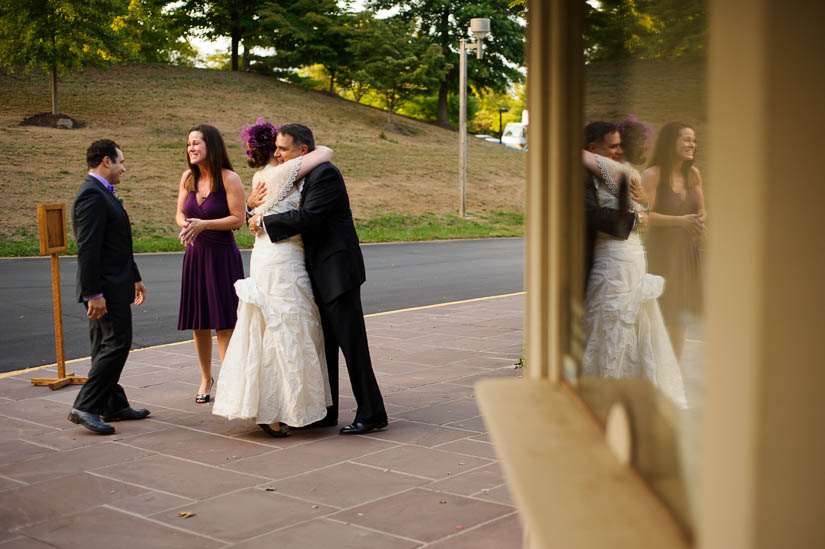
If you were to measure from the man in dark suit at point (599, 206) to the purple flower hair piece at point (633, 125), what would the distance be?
26mm

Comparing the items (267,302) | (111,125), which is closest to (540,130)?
(267,302)

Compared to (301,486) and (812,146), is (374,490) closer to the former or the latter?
(301,486)

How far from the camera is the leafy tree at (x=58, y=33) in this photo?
31.1 m

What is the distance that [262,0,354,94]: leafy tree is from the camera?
4916 centimetres

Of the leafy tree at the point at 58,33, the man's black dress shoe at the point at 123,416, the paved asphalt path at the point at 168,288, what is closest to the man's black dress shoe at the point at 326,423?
the man's black dress shoe at the point at 123,416

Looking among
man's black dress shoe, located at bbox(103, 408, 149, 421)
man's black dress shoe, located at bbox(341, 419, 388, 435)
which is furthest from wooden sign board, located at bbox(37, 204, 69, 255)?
man's black dress shoe, located at bbox(341, 419, 388, 435)

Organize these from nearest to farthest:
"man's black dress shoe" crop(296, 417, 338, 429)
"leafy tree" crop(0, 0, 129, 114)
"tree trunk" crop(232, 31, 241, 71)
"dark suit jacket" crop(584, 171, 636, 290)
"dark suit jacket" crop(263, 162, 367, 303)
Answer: "dark suit jacket" crop(584, 171, 636, 290), "dark suit jacket" crop(263, 162, 367, 303), "man's black dress shoe" crop(296, 417, 338, 429), "leafy tree" crop(0, 0, 129, 114), "tree trunk" crop(232, 31, 241, 71)

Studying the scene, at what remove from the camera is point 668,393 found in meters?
1.17

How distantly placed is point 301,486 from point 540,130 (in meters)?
3.32

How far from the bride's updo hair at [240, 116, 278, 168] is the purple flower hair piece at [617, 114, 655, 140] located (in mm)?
4984

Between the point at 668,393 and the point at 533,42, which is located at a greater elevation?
the point at 533,42

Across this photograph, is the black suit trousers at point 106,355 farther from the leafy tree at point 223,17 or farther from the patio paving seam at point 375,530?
the leafy tree at point 223,17

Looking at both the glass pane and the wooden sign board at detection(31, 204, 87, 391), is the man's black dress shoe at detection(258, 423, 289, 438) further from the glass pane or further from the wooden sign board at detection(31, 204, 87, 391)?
the glass pane

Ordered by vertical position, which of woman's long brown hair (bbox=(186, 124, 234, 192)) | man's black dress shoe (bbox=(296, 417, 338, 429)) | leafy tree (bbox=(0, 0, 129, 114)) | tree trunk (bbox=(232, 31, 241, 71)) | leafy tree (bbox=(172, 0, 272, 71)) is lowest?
man's black dress shoe (bbox=(296, 417, 338, 429))
